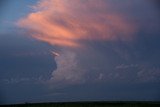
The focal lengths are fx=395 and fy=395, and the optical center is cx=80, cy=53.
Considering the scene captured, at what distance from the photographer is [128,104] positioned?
47531mm

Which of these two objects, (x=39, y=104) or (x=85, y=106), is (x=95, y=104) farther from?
(x=39, y=104)

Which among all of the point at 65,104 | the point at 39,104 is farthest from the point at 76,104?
the point at 39,104

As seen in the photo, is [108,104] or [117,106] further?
[108,104]

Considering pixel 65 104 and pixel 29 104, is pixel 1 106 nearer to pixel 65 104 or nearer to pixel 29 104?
pixel 29 104

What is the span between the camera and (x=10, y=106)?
49812mm

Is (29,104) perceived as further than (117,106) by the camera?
Yes

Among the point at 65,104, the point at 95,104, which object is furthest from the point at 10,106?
the point at 95,104

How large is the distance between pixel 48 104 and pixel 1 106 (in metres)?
6.56

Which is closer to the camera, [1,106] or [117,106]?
[117,106]

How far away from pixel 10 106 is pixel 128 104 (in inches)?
582

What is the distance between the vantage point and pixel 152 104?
158 ft

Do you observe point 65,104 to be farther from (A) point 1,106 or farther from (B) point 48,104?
(A) point 1,106

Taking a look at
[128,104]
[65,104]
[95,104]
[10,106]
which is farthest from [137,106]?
[10,106]

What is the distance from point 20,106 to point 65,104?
249 inches
